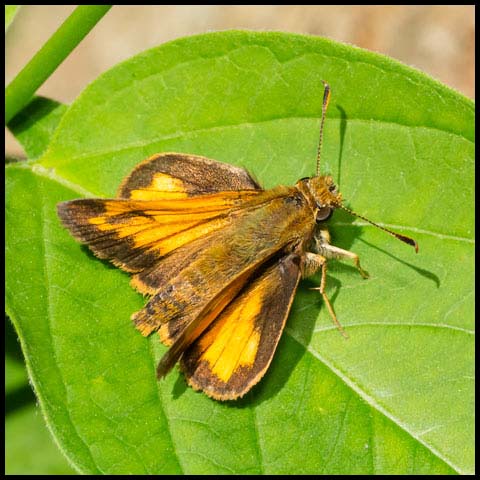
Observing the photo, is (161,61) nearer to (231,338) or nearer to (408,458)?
(231,338)

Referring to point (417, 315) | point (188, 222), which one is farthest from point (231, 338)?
point (417, 315)

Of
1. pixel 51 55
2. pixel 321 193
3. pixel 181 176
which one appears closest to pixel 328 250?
pixel 321 193

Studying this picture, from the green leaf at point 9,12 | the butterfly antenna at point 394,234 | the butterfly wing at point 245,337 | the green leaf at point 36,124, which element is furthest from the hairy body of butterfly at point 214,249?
the green leaf at point 9,12

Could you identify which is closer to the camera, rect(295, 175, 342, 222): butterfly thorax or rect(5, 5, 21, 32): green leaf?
rect(295, 175, 342, 222): butterfly thorax

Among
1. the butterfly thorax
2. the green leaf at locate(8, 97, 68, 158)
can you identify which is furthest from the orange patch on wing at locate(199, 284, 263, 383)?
the green leaf at locate(8, 97, 68, 158)

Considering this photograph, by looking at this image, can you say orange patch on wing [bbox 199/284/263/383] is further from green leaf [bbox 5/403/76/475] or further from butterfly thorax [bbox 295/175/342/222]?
green leaf [bbox 5/403/76/475]
